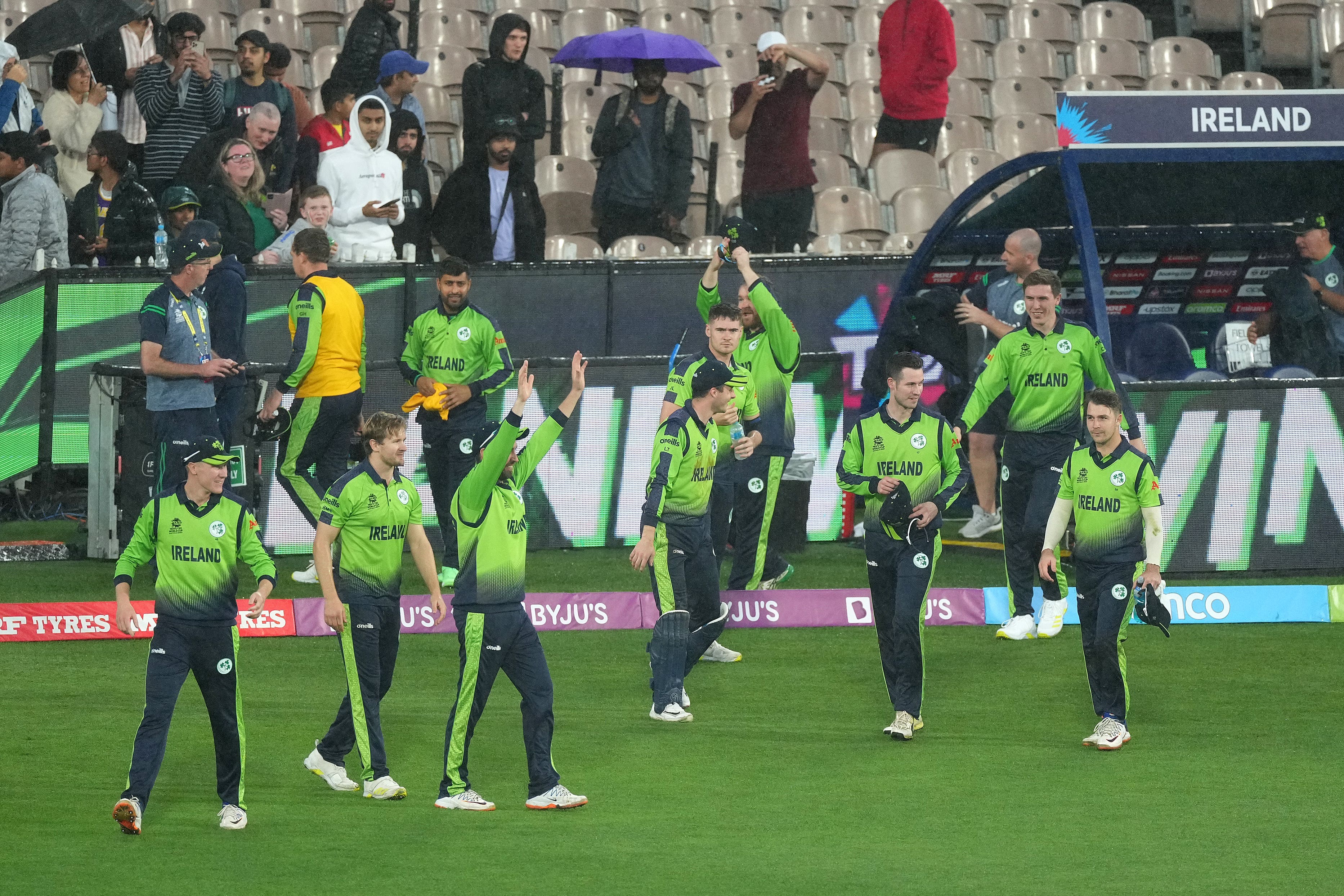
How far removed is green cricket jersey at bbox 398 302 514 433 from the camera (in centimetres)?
1274

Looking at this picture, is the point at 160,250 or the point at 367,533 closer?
the point at 367,533

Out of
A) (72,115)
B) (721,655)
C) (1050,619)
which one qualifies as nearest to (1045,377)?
(1050,619)

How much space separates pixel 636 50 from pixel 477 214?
1972 mm

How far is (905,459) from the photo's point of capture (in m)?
10.1

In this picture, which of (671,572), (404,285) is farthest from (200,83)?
(671,572)

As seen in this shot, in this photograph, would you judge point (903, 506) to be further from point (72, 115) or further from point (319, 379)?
point (72, 115)

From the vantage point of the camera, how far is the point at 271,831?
7.88 meters

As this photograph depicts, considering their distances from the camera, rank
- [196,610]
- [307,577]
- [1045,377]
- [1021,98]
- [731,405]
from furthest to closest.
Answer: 1. [1021,98]
2. [307,577]
3. [1045,377]
4. [731,405]
5. [196,610]

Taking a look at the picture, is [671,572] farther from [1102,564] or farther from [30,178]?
[30,178]

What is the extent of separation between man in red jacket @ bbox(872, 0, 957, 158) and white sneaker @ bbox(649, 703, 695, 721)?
343 inches

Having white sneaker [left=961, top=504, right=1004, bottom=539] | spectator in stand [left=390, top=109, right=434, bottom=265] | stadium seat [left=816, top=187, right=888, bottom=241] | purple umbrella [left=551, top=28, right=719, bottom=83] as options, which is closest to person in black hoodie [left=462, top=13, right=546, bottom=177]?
spectator in stand [left=390, top=109, right=434, bottom=265]

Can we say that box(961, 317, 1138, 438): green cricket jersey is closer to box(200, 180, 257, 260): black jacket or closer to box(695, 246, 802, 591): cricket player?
box(695, 246, 802, 591): cricket player

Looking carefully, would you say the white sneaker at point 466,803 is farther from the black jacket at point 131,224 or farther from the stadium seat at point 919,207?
the stadium seat at point 919,207

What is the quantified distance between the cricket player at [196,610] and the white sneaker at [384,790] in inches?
22.0
